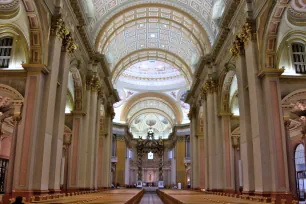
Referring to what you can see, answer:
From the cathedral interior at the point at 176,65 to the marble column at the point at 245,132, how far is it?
40mm

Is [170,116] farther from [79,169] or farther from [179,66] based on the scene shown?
[79,169]

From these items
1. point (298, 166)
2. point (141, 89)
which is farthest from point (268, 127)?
point (141, 89)

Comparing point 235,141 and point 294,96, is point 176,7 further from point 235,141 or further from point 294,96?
point 294,96

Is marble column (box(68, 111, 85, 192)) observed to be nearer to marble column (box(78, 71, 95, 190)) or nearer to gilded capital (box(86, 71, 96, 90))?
marble column (box(78, 71, 95, 190))

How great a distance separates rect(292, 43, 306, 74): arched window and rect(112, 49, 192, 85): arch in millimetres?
13693

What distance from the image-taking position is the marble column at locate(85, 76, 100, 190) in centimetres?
1844

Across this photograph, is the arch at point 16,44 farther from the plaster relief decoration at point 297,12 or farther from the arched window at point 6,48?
the plaster relief decoration at point 297,12

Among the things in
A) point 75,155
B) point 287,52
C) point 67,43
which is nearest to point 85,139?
point 75,155

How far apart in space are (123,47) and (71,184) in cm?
1346

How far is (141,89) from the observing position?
42125mm

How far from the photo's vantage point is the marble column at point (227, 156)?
56.5 feet

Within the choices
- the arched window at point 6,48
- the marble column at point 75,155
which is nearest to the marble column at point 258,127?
the marble column at point 75,155

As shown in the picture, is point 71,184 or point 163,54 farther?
point 163,54

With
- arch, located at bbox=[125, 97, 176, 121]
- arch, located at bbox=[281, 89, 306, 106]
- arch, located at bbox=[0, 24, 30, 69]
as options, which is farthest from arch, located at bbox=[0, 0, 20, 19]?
arch, located at bbox=[125, 97, 176, 121]
